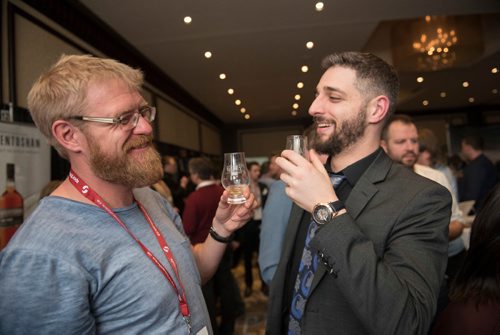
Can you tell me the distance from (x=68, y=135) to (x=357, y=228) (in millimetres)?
948

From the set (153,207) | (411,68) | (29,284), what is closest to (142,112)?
(153,207)

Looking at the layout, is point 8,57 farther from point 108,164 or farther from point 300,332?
point 300,332

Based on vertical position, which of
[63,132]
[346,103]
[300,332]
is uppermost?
[346,103]

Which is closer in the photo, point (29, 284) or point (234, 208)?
point (29, 284)

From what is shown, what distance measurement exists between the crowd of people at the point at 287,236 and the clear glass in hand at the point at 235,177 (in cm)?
4

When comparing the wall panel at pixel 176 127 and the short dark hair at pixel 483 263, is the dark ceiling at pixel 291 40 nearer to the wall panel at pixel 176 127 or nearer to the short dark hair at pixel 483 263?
the wall panel at pixel 176 127

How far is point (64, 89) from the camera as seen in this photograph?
111cm

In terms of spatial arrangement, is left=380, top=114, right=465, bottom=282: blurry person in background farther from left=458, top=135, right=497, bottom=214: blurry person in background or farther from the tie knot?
left=458, top=135, right=497, bottom=214: blurry person in background

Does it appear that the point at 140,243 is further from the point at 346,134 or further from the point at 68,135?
the point at 346,134

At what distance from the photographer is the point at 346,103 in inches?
51.3

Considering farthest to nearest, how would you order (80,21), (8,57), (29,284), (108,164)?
(80,21)
(8,57)
(108,164)
(29,284)

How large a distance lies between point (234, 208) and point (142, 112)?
1.71 ft

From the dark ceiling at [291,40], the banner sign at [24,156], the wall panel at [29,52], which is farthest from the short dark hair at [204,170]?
the dark ceiling at [291,40]

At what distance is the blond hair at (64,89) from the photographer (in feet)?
3.64
